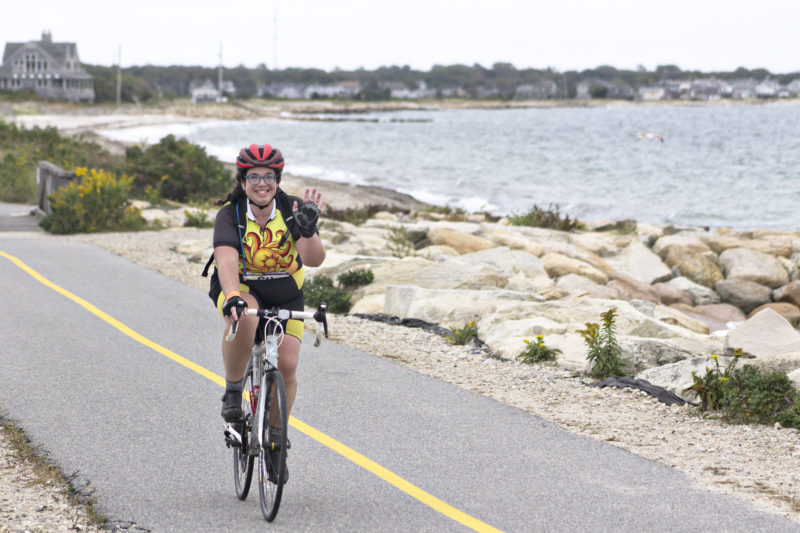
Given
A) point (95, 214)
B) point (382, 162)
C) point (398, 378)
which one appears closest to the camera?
point (398, 378)

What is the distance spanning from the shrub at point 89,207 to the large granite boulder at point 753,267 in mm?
12514

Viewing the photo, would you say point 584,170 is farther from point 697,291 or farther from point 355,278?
point 355,278

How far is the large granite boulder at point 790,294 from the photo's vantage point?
683 inches

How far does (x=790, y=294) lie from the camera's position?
17.4 m

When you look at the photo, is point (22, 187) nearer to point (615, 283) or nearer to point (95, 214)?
point (95, 214)

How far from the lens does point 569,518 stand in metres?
5.34

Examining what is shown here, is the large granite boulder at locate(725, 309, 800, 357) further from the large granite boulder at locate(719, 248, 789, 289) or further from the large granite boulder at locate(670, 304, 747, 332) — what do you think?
the large granite boulder at locate(719, 248, 789, 289)

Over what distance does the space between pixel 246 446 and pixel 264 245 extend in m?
1.16

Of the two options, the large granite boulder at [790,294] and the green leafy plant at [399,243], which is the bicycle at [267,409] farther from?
the large granite boulder at [790,294]

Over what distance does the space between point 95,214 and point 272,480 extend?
55.4 ft

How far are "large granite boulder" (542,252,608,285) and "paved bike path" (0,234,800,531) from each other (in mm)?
7561

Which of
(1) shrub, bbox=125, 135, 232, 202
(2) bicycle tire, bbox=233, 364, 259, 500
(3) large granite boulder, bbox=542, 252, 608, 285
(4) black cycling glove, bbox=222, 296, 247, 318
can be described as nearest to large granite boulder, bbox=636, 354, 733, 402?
(2) bicycle tire, bbox=233, 364, 259, 500

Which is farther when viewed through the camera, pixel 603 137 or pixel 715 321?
pixel 603 137

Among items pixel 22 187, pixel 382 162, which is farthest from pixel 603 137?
pixel 22 187
